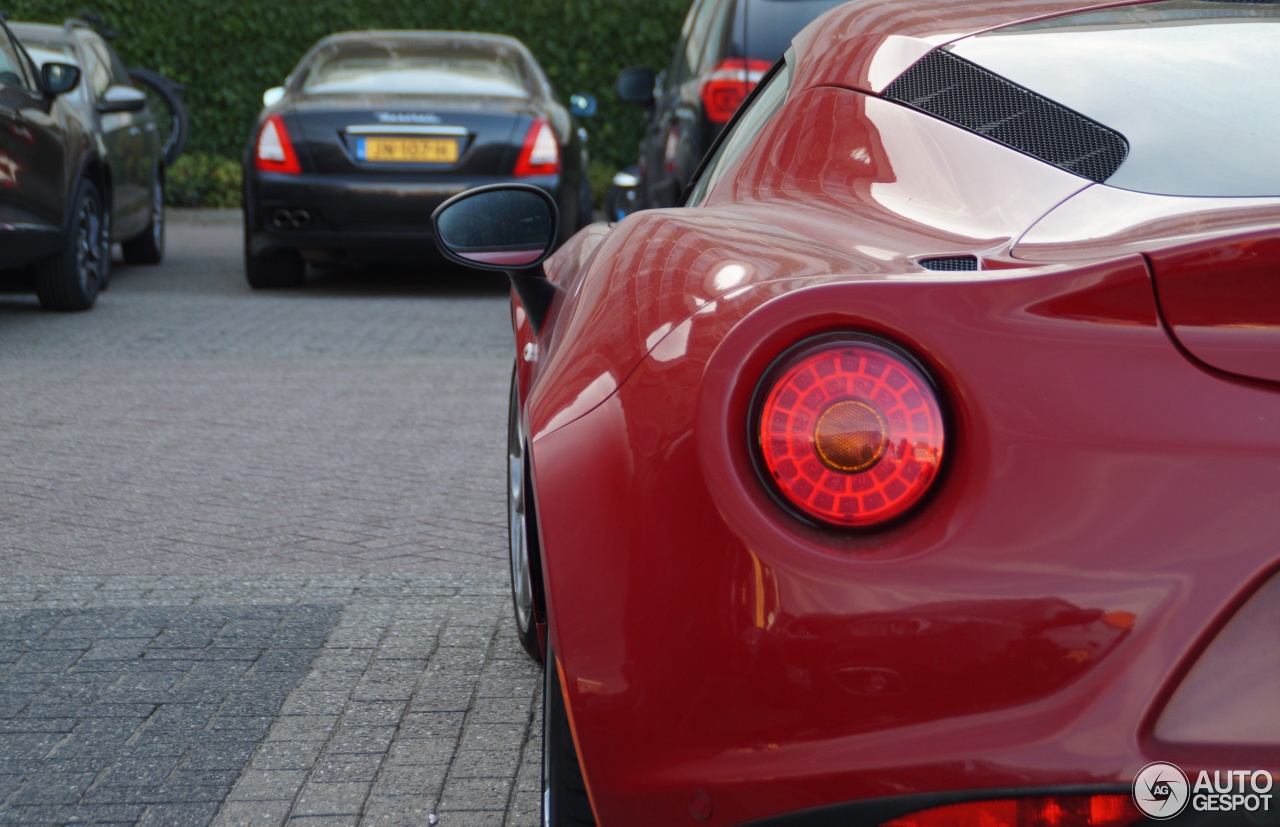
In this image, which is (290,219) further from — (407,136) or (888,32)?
(888,32)

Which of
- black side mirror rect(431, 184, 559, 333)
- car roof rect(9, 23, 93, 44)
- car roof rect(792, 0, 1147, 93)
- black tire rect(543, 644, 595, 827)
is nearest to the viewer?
black tire rect(543, 644, 595, 827)

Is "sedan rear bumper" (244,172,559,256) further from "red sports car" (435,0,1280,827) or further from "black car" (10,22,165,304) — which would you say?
"red sports car" (435,0,1280,827)

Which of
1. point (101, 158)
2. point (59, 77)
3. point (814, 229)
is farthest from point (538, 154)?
point (814, 229)

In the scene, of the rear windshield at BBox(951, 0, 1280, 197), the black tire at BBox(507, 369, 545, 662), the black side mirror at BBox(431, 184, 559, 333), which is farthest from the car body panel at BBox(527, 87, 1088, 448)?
the black tire at BBox(507, 369, 545, 662)

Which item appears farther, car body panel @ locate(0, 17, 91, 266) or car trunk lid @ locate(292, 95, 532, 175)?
car trunk lid @ locate(292, 95, 532, 175)

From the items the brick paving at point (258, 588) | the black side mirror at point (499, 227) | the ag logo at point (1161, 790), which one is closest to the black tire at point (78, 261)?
the brick paving at point (258, 588)

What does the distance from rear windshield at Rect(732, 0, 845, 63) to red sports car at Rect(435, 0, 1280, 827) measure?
5318 millimetres

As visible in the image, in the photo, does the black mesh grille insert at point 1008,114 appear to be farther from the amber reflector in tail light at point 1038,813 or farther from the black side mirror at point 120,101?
the black side mirror at point 120,101

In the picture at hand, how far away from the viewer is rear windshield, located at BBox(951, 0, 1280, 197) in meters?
2.09

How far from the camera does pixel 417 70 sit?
10.4 m

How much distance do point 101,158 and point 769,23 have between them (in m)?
4.75

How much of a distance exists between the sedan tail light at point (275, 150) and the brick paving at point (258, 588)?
5.54 ft

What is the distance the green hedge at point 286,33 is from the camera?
57.1 ft

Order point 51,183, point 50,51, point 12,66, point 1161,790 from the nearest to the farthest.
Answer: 1. point 1161,790
2. point 51,183
3. point 12,66
4. point 50,51
